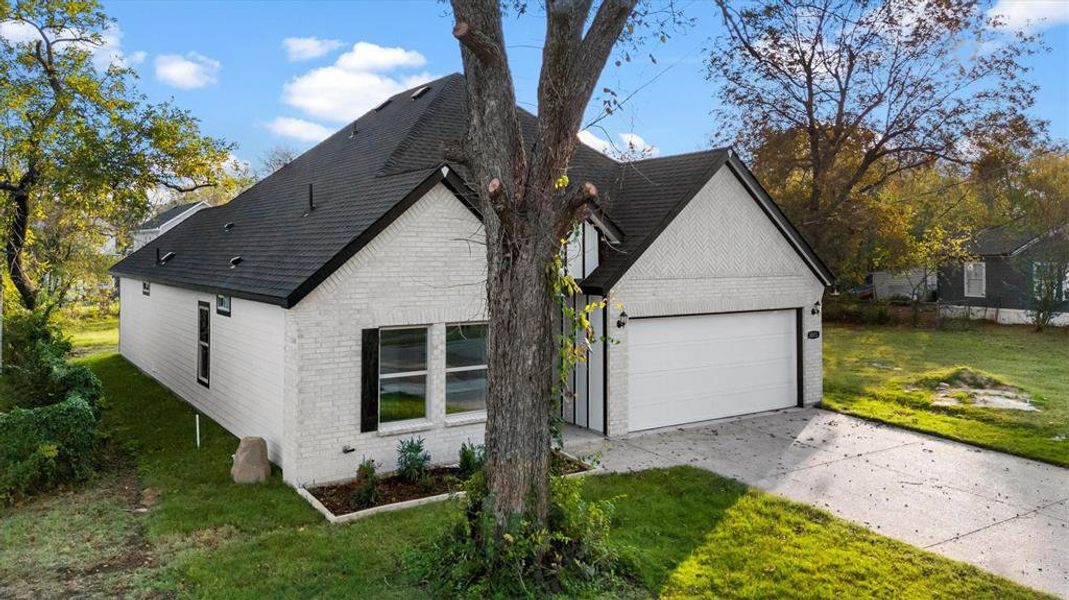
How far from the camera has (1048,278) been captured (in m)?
27.1

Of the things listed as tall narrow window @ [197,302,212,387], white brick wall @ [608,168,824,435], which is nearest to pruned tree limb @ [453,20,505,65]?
white brick wall @ [608,168,824,435]

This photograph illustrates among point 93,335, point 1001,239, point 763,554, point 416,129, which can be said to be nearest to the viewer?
point 763,554

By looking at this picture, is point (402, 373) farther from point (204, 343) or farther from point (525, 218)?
point (204, 343)

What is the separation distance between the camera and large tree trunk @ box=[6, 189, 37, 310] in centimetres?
2234

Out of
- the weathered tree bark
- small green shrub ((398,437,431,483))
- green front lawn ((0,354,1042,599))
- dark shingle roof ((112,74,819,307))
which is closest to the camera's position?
the weathered tree bark

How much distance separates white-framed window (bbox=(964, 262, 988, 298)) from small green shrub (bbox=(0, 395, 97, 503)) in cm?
3637

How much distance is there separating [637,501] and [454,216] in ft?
15.2

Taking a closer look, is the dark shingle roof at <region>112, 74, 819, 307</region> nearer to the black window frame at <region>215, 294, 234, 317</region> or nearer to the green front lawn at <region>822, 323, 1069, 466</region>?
the black window frame at <region>215, 294, 234, 317</region>

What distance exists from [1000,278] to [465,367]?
106 feet

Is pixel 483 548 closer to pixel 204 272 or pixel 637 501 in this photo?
pixel 637 501

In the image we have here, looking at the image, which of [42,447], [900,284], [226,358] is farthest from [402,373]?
[900,284]

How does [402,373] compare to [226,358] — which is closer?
[402,373]

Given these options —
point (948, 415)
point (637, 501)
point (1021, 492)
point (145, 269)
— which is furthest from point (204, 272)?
point (948, 415)

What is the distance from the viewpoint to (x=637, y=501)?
823cm
